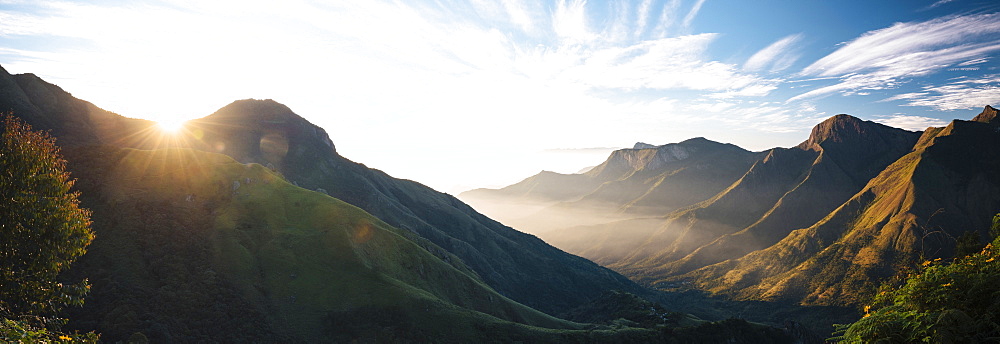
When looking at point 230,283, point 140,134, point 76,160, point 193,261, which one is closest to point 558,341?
point 230,283

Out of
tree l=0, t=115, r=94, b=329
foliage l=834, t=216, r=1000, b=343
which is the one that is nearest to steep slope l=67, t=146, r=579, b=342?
tree l=0, t=115, r=94, b=329

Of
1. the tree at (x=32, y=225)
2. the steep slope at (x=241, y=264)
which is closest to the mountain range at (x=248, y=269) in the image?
the steep slope at (x=241, y=264)

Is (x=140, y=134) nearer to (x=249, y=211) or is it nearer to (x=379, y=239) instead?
(x=249, y=211)

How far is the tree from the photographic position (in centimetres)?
2150

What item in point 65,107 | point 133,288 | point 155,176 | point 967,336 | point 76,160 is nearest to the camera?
point 967,336

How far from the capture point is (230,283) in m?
89.2

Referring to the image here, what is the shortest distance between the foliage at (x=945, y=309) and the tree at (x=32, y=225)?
3541 cm

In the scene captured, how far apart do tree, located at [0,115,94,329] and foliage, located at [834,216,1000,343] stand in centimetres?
3541

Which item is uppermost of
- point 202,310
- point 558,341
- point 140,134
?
point 140,134

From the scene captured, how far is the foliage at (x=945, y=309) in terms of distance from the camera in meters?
12.8

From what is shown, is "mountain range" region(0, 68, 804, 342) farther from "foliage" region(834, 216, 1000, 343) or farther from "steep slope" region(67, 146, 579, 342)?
"foliage" region(834, 216, 1000, 343)

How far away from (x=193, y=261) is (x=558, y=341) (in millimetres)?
83132

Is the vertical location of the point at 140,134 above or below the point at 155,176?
above

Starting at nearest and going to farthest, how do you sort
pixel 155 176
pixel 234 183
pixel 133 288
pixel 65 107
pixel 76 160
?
pixel 133 288 → pixel 76 160 → pixel 155 176 → pixel 234 183 → pixel 65 107
